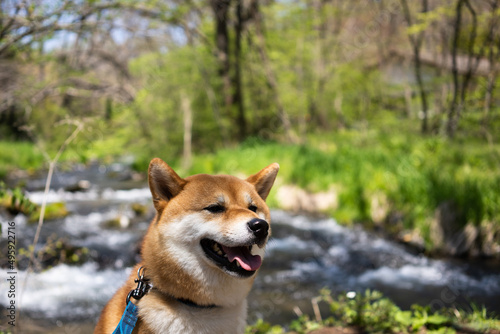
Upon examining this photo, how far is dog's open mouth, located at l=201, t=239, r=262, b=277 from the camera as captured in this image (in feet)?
6.24

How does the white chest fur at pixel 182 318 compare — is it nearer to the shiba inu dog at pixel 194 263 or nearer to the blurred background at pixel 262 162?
the shiba inu dog at pixel 194 263

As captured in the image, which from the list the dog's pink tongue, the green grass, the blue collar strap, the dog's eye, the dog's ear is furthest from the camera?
the green grass

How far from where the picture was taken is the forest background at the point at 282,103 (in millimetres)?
5305

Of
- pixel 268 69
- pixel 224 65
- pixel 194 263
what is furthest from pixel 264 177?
pixel 224 65

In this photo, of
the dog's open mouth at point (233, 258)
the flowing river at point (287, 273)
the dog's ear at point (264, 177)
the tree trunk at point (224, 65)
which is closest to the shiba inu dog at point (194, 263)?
the dog's open mouth at point (233, 258)

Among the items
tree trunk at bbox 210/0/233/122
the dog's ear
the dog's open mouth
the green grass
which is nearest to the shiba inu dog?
the dog's open mouth

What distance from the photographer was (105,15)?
166 inches

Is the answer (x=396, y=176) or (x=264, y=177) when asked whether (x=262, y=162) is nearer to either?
(x=396, y=176)

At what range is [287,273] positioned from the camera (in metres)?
5.57

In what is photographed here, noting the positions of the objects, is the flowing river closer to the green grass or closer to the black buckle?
the black buckle

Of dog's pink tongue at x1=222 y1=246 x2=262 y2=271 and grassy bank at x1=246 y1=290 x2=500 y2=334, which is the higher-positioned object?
dog's pink tongue at x1=222 y1=246 x2=262 y2=271

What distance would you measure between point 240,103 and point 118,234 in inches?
263

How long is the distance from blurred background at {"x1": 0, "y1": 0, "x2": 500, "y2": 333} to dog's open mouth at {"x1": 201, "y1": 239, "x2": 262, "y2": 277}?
116 cm

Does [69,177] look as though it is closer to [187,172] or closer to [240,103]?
[187,172]
